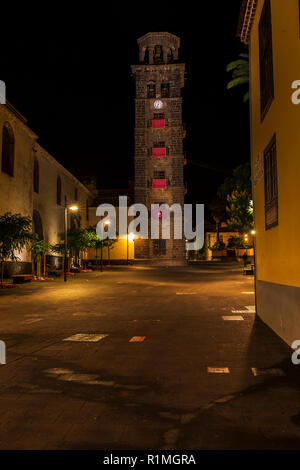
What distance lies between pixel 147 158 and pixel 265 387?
50.5 m

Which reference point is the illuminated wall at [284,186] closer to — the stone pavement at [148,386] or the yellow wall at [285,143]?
the yellow wall at [285,143]

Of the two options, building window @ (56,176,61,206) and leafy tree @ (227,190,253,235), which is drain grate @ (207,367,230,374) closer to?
leafy tree @ (227,190,253,235)

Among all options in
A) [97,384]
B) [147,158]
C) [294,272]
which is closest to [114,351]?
[97,384]

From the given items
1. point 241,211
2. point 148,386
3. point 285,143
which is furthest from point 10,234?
point 241,211

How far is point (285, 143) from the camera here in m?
6.91

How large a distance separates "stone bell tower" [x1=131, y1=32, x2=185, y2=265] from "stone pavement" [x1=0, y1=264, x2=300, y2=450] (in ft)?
140

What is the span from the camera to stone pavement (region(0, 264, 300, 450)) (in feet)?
11.1

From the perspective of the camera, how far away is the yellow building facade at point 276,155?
252 inches

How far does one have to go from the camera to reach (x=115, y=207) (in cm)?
5647

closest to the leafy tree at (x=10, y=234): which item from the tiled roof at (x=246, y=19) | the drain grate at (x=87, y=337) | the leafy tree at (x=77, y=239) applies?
the drain grate at (x=87, y=337)

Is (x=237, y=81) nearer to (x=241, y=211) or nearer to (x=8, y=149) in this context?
(x=8, y=149)

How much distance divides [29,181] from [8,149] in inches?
151

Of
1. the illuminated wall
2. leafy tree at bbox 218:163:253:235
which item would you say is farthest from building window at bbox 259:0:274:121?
leafy tree at bbox 218:163:253:235
